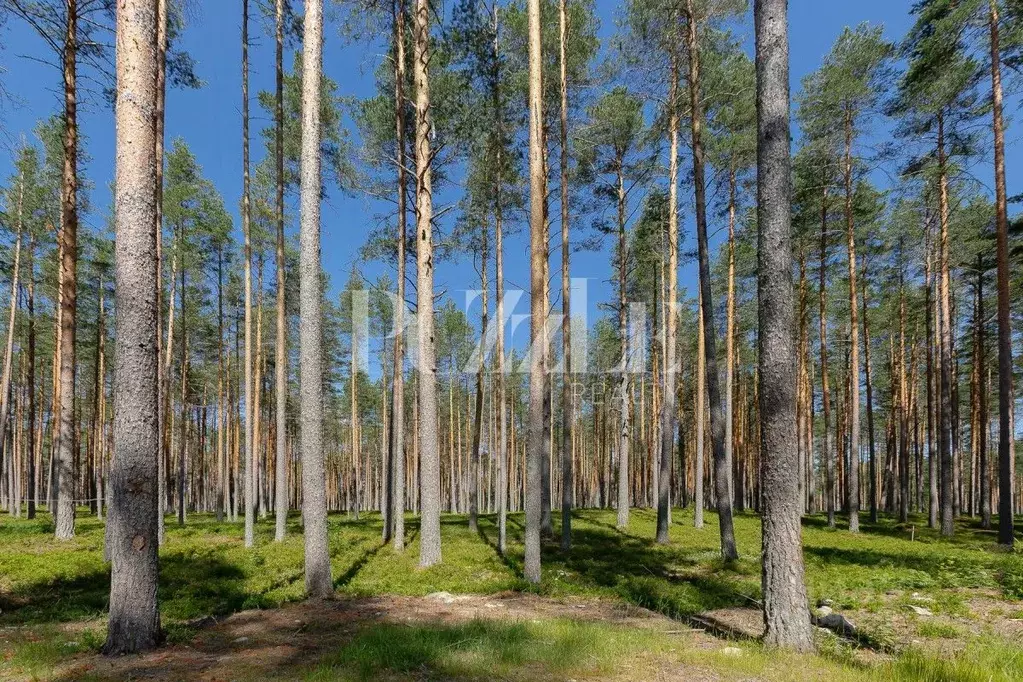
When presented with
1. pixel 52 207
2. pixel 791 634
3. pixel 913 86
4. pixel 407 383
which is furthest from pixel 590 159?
pixel 407 383

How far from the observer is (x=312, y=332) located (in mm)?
7469

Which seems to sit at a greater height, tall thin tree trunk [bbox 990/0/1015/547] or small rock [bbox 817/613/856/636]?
tall thin tree trunk [bbox 990/0/1015/547]

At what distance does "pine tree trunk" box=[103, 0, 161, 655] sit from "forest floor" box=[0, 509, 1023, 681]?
0.52m

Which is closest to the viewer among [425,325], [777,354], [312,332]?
[777,354]

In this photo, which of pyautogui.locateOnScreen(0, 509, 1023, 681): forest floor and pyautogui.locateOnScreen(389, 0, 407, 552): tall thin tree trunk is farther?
pyautogui.locateOnScreen(389, 0, 407, 552): tall thin tree trunk

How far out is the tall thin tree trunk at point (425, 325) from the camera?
9.59 m

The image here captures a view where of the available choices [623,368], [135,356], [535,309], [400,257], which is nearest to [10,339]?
[400,257]

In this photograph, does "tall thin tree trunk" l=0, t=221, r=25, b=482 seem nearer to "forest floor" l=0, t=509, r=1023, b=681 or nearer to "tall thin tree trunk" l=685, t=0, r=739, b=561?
"forest floor" l=0, t=509, r=1023, b=681

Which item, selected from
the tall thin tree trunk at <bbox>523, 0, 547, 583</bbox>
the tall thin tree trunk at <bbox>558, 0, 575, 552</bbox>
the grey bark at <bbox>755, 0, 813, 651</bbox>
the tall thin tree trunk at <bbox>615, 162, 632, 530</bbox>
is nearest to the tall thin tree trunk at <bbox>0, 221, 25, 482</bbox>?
the tall thin tree trunk at <bbox>558, 0, 575, 552</bbox>

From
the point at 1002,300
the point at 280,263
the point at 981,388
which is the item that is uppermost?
the point at 280,263

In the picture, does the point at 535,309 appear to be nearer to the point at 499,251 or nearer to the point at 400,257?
the point at 400,257

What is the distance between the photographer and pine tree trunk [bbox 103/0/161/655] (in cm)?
462

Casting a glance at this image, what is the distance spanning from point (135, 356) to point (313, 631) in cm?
340

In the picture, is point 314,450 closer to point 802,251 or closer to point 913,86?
point 913,86
